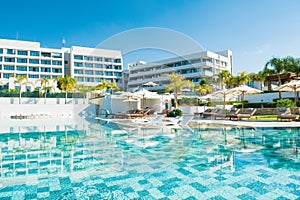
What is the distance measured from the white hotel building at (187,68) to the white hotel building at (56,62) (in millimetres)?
6535

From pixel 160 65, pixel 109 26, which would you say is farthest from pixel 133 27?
pixel 160 65

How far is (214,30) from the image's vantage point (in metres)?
17.2

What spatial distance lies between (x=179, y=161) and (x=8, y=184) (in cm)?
374

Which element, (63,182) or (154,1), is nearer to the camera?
(63,182)

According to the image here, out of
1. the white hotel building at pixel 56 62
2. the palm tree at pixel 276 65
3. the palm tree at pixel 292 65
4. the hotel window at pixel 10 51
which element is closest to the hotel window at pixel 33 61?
the white hotel building at pixel 56 62

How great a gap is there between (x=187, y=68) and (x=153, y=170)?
4024cm

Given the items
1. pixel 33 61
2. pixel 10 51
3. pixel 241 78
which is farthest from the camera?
pixel 33 61

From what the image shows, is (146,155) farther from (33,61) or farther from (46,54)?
(46,54)

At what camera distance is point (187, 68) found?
144 ft

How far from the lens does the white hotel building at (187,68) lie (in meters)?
42.1

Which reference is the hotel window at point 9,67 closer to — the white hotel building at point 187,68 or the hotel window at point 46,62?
the hotel window at point 46,62

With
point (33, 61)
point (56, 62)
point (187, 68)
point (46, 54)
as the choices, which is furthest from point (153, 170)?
point (46, 54)

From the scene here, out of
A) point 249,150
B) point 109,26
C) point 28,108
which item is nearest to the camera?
point 249,150

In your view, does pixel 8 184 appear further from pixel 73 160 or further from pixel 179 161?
pixel 179 161
